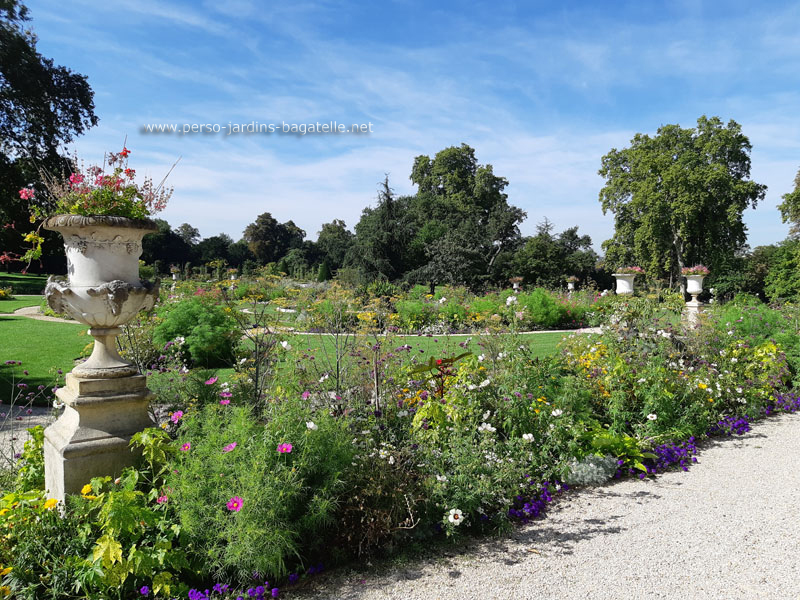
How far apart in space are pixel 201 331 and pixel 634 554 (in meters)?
6.24

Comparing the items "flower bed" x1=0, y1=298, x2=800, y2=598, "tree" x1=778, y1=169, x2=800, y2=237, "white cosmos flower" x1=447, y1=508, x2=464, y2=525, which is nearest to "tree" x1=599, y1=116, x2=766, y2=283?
"tree" x1=778, y1=169, x2=800, y2=237

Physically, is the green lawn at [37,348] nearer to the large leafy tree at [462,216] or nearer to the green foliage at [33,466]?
the green foliage at [33,466]

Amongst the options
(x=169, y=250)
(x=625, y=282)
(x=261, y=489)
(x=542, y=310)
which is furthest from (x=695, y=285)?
(x=169, y=250)

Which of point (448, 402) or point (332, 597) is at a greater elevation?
point (448, 402)

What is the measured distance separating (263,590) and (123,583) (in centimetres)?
62

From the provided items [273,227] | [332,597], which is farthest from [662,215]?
[273,227]

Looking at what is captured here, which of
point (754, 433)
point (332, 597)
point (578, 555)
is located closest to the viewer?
point (332, 597)

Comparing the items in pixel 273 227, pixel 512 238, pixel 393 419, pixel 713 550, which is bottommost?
pixel 713 550

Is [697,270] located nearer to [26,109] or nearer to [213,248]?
[26,109]

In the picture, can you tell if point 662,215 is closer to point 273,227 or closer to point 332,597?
point 332,597

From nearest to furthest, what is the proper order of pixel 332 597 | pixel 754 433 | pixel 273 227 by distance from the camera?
1. pixel 332 597
2. pixel 754 433
3. pixel 273 227

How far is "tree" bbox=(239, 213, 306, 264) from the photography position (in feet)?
171

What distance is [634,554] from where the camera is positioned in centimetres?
279

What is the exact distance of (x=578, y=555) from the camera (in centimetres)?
279
